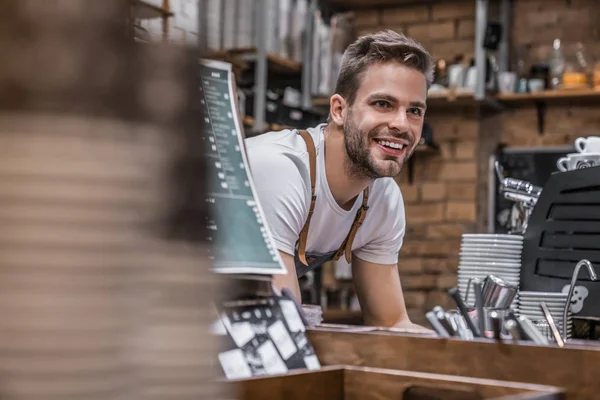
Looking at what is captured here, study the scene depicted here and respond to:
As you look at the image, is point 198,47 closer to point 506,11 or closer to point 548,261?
Result: point 548,261

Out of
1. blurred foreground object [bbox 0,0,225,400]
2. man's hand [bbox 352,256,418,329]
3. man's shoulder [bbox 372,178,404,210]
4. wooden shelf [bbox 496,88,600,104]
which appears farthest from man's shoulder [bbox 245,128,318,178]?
wooden shelf [bbox 496,88,600,104]

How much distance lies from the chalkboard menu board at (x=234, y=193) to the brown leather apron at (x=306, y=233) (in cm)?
101

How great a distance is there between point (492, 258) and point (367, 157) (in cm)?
37

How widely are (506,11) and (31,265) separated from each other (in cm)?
505

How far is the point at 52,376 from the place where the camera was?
172 millimetres

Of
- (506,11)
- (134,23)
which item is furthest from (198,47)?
(506,11)

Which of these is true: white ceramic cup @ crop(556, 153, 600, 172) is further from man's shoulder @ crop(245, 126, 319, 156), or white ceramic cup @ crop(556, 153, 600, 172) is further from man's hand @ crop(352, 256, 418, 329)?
man's shoulder @ crop(245, 126, 319, 156)

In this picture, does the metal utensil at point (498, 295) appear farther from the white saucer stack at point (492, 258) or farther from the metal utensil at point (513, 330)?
the white saucer stack at point (492, 258)

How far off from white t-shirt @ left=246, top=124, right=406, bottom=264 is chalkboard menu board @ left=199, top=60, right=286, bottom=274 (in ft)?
2.49

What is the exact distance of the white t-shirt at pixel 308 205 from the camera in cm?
165

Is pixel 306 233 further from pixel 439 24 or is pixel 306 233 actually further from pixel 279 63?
pixel 439 24

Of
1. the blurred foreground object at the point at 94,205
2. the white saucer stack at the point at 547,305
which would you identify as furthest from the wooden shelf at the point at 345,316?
the blurred foreground object at the point at 94,205

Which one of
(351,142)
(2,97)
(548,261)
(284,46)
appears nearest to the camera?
(2,97)

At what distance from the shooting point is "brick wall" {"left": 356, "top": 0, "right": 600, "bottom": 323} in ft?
16.0
